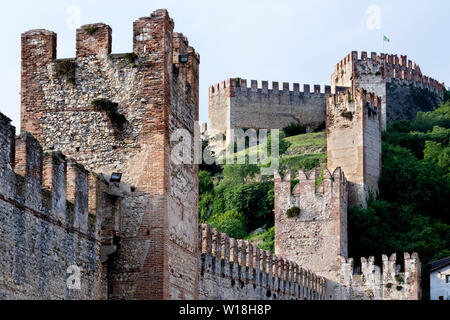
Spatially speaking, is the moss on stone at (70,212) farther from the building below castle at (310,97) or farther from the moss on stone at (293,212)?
the building below castle at (310,97)

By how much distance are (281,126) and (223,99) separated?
484 cm

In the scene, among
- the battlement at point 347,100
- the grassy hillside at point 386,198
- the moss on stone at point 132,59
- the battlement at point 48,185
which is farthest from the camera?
the battlement at point 347,100

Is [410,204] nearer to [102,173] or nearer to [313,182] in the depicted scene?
[313,182]

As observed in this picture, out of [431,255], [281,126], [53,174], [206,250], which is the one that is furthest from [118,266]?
[281,126]

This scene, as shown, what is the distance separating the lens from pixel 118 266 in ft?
74.1

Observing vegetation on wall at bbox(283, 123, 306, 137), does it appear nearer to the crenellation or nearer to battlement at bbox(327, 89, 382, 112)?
battlement at bbox(327, 89, 382, 112)

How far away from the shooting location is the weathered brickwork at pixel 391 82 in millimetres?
89125

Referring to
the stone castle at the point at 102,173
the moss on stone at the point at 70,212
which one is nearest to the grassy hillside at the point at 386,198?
the stone castle at the point at 102,173

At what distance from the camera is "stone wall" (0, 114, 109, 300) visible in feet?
64.0

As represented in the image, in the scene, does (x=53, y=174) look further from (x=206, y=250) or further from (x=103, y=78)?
(x=206, y=250)

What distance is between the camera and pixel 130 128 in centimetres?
2297

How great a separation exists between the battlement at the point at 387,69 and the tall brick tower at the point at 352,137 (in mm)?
21861

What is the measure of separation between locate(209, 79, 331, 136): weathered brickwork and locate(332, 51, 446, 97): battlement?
2.75 meters

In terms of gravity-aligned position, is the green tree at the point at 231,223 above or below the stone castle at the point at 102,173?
above
